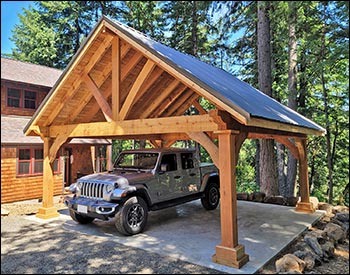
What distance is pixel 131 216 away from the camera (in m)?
6.05

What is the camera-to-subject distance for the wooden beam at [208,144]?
15.9 feet

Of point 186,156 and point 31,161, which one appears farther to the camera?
point 31,161

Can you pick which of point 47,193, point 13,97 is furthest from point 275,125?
point 13,97

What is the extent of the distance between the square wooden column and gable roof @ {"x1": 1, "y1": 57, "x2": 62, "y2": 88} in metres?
11.0

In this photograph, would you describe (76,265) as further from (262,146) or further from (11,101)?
(11,101)

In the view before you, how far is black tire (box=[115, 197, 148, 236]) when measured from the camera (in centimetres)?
585

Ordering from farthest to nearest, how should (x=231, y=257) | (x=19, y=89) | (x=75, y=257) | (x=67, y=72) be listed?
(x=19, y=89), (x=67, y=72), (x=75, y=257), (x=231, y=257)

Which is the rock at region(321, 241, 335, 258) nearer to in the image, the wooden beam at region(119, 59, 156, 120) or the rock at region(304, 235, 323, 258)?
the rock at region(304, 235, 323, 258)

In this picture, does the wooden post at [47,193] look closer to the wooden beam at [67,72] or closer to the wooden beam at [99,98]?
the wooden beam at [67,72]

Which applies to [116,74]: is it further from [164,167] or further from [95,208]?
[95,208]

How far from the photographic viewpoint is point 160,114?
32.3 ft

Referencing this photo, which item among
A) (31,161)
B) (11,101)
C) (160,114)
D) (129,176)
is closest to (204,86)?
(129,176)

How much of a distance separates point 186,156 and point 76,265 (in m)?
4.25

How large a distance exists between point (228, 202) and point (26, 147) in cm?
1000
